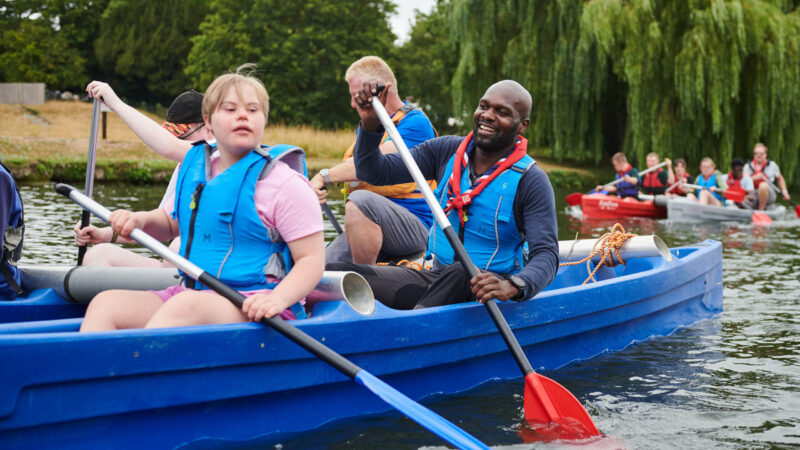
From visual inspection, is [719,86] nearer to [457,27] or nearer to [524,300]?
[457,27]

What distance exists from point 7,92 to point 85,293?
33.6m

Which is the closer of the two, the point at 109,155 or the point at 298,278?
the point at 298,278

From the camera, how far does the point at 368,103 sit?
3.66 meters

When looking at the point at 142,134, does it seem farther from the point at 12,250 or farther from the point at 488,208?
the point at 488,208

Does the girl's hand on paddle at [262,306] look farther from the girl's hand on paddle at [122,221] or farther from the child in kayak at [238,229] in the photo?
the girl's hand on paddle at [122,221]

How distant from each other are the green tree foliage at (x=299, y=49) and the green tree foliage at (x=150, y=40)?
199 inches

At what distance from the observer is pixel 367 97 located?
365cm

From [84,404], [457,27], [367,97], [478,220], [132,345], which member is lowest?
[84,404]

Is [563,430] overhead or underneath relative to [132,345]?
underneath

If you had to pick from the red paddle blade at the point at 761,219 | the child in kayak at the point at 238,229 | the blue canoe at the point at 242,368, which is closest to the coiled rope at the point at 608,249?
the blue canoe at the point at 242,368

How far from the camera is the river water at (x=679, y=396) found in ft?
10.9

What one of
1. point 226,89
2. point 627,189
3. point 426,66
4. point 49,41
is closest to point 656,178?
point 627,189

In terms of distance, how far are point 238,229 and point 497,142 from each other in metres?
1.31

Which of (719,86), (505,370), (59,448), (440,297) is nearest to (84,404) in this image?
(59,448)
